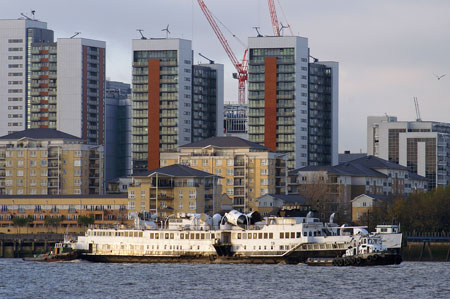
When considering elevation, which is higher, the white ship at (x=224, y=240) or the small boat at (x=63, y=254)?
the white ship at (x=224, y=240)

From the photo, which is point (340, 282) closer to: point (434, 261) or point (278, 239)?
point (278, 239)

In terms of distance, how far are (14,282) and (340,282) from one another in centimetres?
3546

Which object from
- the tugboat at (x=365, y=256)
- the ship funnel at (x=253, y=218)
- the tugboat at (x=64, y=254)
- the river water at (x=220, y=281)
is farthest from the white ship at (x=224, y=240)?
the river water at (x=220, y=281)

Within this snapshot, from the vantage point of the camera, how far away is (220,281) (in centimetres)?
13275

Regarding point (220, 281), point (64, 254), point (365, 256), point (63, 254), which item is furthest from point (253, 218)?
point (220, 281)

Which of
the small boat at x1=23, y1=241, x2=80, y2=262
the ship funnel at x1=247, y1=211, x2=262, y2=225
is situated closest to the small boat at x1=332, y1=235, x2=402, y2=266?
the ship funnel at x1=247, y1=211, x2=262, y2=225

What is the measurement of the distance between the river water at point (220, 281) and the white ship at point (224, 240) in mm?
2641

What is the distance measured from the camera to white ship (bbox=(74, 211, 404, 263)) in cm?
15588

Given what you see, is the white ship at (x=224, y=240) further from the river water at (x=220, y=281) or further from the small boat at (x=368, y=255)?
the river water at (x=220, y=281)

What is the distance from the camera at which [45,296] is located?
11912 centimetres

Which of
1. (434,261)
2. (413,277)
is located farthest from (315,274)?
(434,261)

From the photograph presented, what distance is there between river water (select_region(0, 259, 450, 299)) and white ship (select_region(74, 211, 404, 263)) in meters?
2.64

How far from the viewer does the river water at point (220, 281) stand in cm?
12000

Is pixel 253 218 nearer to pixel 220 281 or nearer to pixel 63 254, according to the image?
pixel 63 254
